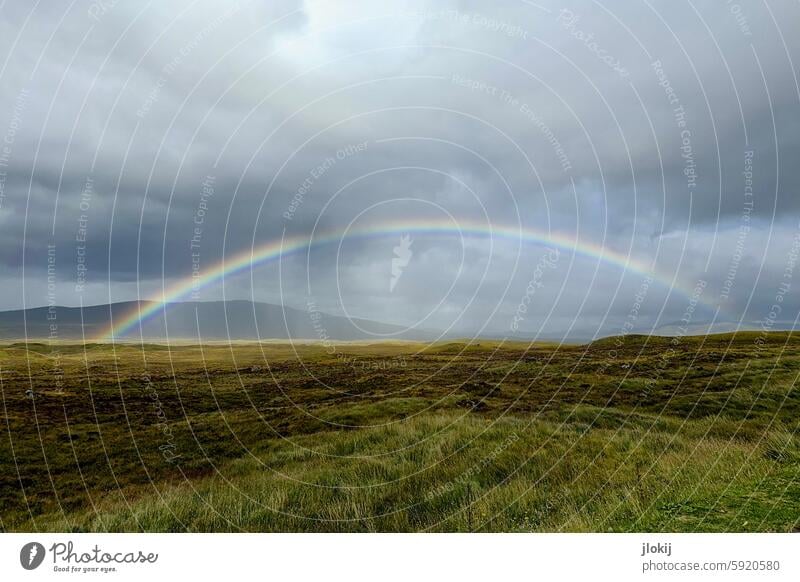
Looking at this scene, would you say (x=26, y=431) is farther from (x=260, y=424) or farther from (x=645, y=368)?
(x=645, y=368)

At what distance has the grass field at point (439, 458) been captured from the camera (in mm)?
9203

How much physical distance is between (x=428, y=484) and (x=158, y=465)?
1265 cm

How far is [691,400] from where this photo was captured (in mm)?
20625

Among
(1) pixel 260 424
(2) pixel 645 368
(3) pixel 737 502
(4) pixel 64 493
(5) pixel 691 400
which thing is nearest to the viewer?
(3) pixel 737 502
